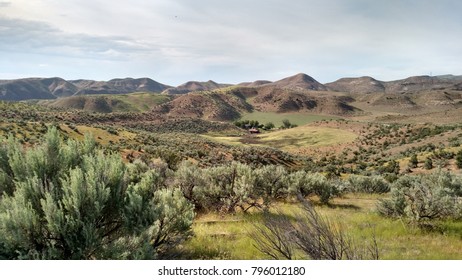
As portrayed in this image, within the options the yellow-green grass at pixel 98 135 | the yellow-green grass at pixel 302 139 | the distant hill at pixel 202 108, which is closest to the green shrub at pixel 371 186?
the yellow-green grass at pixel 98 135

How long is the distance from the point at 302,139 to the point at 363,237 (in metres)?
84.3

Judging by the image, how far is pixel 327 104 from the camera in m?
190

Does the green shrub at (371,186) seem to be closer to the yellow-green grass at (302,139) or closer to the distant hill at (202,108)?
the yellow-green grass at (302,139)

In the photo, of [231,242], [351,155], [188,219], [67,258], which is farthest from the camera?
[351,155]

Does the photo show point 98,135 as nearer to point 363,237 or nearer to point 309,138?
point 363,237

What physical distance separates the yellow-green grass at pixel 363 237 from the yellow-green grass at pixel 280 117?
458ft

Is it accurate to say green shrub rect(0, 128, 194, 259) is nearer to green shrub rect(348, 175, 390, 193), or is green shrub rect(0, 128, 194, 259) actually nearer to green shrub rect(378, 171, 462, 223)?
green shrub rect(378, 171, 462, 223)

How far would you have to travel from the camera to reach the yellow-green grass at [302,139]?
83.1m

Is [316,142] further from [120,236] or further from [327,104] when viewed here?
[327,104]

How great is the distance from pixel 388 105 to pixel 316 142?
12822cm

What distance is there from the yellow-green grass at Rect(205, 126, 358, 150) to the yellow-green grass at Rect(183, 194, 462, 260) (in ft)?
226

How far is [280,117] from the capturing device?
17062 centimetres

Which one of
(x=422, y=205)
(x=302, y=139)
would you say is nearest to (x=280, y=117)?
(x=302, y=139)
